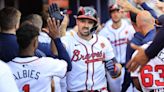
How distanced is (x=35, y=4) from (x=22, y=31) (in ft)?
23.0

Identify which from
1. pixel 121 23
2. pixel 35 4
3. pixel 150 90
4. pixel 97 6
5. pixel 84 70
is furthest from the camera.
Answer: pixel 97 6

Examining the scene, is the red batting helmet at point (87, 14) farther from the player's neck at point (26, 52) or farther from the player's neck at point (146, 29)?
the player's neck at point (26, 52)

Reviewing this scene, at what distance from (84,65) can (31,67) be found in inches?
48.0

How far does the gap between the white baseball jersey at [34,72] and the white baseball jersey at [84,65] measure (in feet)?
3.48

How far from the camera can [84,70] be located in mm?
5414

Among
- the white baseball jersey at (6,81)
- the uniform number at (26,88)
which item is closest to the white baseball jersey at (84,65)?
the uniform number at (26,88)

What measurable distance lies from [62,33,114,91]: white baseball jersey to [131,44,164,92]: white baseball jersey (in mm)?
891

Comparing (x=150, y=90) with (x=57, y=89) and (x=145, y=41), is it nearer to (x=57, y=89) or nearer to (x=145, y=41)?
(x=145, y=41)

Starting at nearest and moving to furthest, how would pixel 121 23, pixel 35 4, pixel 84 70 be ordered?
pixel 84 70 < pixel 121 23 < pixel 35 4

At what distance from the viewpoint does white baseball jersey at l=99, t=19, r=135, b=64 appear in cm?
831

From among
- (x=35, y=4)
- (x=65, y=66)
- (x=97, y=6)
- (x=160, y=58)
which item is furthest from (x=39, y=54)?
(x=97, y=6)

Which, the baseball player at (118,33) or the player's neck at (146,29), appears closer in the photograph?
the player's neck at (146,29)

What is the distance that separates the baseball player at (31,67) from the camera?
14.1 ft

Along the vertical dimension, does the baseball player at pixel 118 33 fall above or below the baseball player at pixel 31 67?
below
